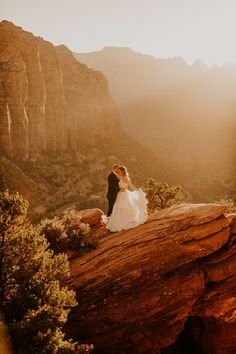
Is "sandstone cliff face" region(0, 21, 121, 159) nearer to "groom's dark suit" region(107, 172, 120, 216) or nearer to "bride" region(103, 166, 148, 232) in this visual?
"groom's dark suit" region(107, 172, 120, 216)

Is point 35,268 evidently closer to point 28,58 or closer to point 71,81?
point 28,58

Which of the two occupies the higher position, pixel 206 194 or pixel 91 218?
pixel 91 218

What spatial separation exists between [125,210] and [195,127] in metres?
119

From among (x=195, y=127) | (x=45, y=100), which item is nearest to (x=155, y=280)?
(x=45, y=100)

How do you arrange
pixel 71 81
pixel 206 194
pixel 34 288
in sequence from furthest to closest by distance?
pixel 71 81, pixel 206 194, pixel 34 288

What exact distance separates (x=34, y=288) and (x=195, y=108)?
138805 millimetres

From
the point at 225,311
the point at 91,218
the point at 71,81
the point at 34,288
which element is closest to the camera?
the point at 34,288

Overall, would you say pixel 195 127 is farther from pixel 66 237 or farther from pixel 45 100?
pixel 66 237

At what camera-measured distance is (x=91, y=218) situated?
14484 millimetres

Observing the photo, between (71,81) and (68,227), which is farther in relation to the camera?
(71,81)

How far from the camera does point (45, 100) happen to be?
250 ft

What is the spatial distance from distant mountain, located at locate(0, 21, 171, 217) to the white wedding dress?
38.3 m

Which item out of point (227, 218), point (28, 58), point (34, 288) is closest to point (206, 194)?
point (28, 58)

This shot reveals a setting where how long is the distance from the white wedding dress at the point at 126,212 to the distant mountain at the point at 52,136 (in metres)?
38.3
